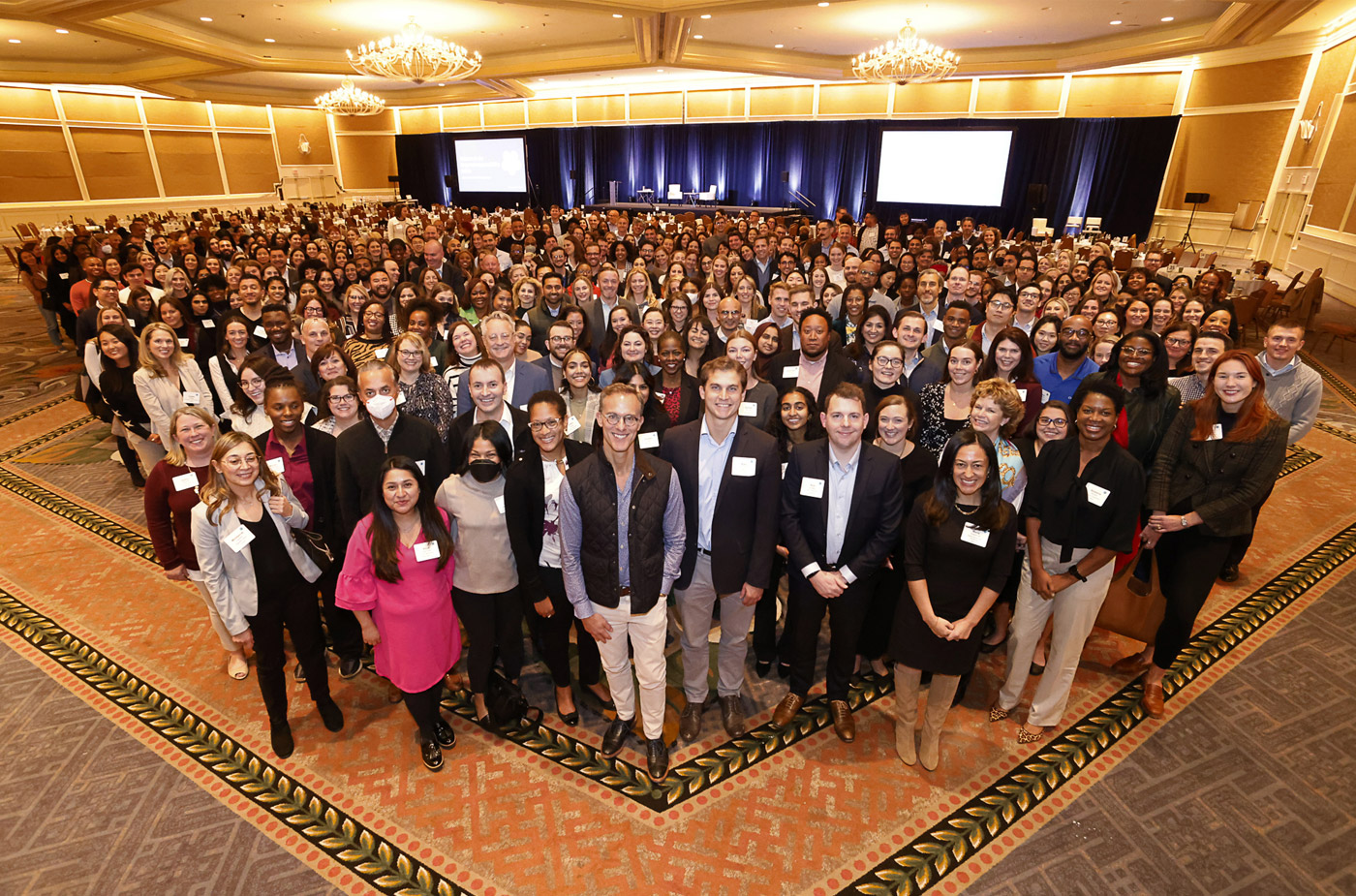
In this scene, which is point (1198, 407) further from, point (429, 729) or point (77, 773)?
point (77, 773)

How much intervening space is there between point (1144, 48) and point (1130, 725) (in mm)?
14123

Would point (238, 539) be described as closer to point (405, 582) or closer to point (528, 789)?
point (405, 582)

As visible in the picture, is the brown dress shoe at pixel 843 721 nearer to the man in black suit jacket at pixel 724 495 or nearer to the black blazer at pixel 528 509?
the man in black suit jacket at pixel 724 495

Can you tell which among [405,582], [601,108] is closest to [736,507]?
[405,582]

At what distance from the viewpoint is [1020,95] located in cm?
1658

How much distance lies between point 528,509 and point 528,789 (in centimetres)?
133

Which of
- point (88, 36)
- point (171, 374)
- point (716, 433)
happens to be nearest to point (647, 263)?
point (171, 374)

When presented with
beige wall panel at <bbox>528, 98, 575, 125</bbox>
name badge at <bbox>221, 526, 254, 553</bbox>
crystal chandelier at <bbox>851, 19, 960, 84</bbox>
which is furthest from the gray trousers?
beige wall panel at <bbox>528, 98, 575, 125</bbox>

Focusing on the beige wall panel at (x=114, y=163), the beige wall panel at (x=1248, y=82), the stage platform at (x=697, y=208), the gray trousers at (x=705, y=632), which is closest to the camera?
the gray trousers at (x=705, y=632)

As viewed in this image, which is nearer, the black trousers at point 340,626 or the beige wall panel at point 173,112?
the black trousers at point 340,626

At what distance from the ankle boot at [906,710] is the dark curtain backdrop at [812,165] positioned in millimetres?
16694

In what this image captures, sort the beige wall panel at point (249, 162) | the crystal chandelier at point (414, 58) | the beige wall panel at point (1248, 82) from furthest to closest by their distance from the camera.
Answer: the beige wall panel at point (249, 162) < the beige wall panel at point (1248, 82) < the crystal chandelier at point (414, 58)

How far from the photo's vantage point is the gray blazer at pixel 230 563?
2.69 m

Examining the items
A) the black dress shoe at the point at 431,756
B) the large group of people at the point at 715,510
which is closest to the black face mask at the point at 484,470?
the large group of people at the point at 715,510
